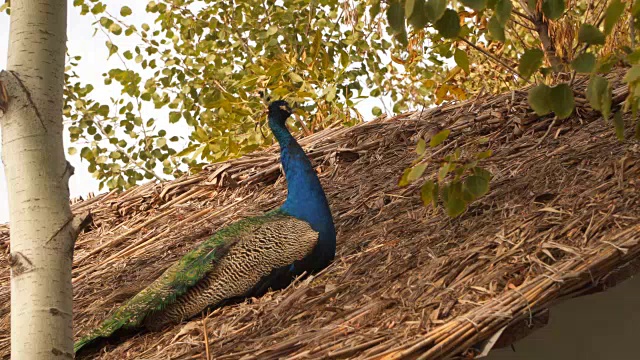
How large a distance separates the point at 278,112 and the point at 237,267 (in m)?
1.08

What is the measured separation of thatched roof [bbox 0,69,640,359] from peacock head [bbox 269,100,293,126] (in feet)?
2.11

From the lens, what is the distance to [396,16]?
145 inches

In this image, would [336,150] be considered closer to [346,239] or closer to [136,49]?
[346,239]

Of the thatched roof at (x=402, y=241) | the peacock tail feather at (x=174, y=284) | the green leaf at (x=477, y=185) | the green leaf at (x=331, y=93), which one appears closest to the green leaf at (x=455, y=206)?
the green leaf at (x=477, y=185)

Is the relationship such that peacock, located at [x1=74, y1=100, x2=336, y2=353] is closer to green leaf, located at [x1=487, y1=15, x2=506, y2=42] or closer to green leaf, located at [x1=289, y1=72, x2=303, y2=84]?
green leaf, located at [x1=487, y1=15, x2=506, y2=42]

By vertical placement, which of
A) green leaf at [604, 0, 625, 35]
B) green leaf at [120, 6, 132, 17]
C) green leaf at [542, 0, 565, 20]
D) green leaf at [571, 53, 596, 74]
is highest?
green leaf at [120, 6, 132, 17]

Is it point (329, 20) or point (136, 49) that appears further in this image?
point (136, 49)

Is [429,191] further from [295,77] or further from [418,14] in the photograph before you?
[295,77]

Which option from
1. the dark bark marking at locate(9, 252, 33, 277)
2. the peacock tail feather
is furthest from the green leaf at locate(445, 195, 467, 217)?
the dark bark marking at locate(9, 252, 33, 277)

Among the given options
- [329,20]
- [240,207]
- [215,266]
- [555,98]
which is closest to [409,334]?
[555,98]

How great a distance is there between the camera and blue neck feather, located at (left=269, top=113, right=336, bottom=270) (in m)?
4.75

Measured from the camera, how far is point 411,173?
357 centimetres

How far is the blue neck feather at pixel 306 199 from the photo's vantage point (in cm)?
475

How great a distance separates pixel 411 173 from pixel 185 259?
1664mm
